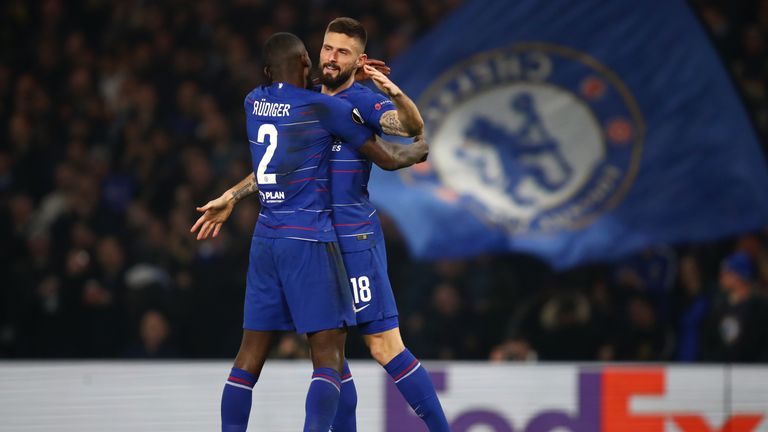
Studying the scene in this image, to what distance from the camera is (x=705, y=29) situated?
878cm

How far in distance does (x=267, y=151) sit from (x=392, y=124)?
20.5 inches

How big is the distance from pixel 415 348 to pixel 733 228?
7.89ft

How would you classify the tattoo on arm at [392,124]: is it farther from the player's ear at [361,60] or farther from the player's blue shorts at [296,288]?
the player's blue shorts at [296,288]

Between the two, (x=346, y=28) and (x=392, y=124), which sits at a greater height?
(x=346, y=28)

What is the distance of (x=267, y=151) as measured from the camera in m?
4.96

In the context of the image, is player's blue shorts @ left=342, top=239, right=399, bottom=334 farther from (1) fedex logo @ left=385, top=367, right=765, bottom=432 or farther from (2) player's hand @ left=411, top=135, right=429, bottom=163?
(1) fedex logo @ left=385, top=367, right=765, bottom=432

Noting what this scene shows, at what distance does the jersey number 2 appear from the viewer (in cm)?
494

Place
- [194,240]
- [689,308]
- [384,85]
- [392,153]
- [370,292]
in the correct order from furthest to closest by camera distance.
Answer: [194,240]
[689,308]
[370,292]
[392,153]
[384,85]

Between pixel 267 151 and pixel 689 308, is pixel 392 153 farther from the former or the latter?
pixel 689 308

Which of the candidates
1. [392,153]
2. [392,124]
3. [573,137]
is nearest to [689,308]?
[573,137]

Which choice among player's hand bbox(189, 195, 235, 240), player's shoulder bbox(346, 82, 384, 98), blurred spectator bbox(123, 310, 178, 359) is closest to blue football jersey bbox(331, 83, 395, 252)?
player's shoulder bbox(346, 82, 384, 98)

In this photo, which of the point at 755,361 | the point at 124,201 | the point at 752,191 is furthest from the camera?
the point at 124,201

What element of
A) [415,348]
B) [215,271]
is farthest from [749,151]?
[215,271]

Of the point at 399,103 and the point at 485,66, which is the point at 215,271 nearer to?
the point at 485,66
